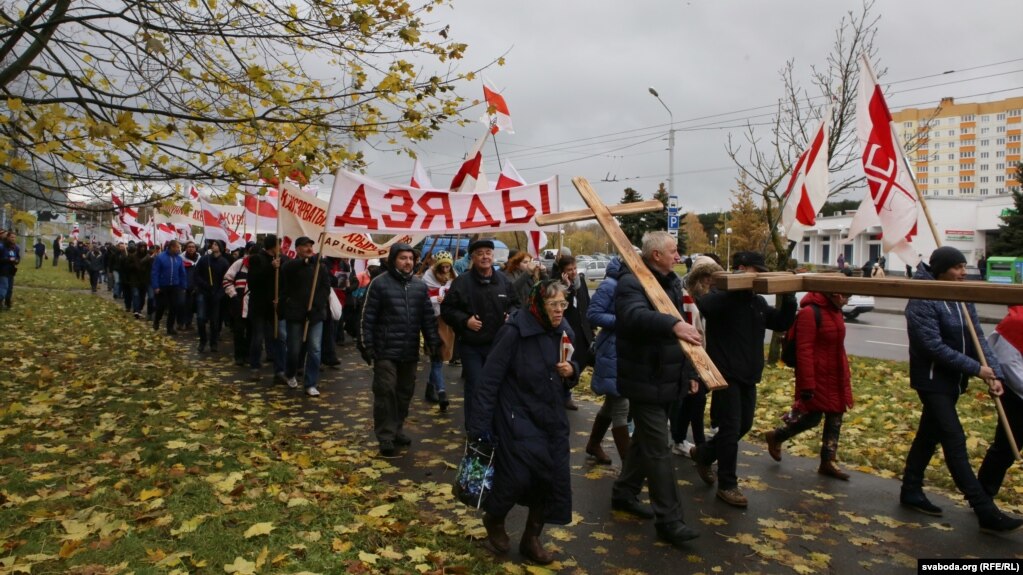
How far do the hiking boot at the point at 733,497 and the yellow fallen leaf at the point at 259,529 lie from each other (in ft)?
10.9

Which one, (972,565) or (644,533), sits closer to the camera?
(972,565)

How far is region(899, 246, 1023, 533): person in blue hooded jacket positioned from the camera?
494 centimetres

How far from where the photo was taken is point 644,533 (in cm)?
478

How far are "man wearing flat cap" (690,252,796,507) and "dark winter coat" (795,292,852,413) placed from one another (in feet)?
1.95

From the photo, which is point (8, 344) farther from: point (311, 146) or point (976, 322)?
point (976, 322)

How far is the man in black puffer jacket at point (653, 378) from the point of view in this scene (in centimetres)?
456

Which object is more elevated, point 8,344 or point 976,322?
point 976,322

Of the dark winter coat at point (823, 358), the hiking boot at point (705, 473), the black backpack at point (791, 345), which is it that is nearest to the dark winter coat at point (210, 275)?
the hiking boot at point (705, 473)

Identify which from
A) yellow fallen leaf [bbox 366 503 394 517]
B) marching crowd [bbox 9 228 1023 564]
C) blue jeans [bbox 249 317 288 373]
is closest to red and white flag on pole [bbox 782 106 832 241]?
marching crowd [bbox 9 228 1023 564]

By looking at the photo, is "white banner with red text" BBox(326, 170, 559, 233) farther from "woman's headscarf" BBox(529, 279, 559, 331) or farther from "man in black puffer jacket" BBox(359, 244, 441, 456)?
A: "woman's headscarf" BBox(529, 279, 559, 331)

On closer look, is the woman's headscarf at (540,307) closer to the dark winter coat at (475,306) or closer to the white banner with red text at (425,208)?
the dark winter coat at (475,306)

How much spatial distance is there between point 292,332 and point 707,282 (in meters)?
5.54

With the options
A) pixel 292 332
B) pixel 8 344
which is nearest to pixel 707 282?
pixel 292 332

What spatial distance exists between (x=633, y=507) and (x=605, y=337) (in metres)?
1.62
